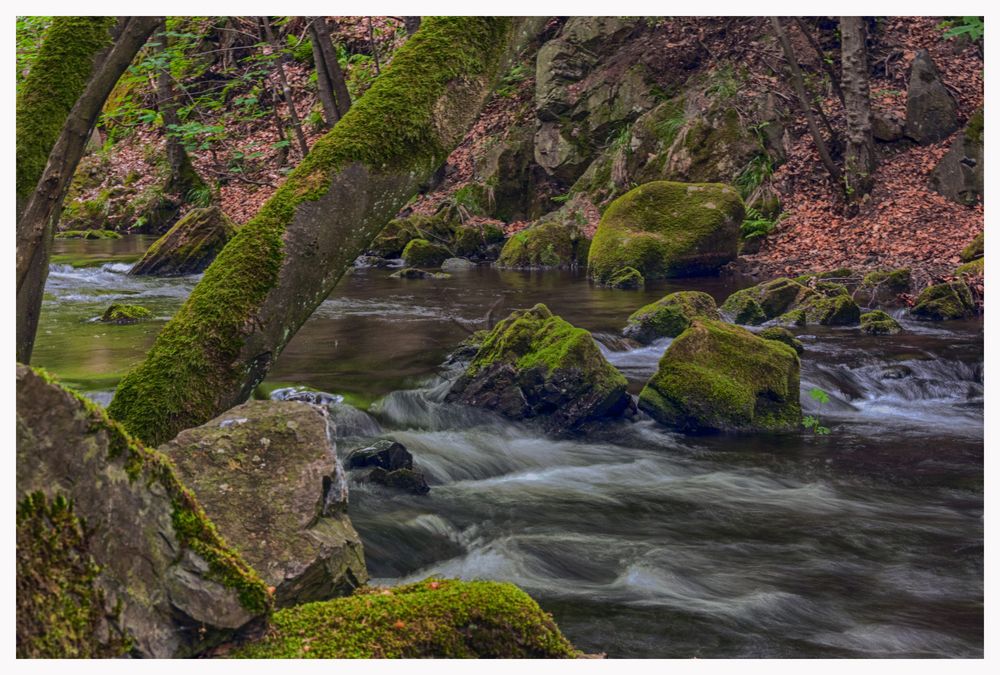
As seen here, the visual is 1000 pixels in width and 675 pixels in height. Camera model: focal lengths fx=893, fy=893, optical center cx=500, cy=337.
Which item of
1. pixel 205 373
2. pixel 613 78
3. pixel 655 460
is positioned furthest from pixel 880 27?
pixel 205 373

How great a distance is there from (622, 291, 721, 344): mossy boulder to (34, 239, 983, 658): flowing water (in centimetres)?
30

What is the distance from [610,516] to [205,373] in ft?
12.4

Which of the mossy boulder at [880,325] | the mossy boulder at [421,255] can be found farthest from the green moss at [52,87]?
the mossy boulder at [421,255]

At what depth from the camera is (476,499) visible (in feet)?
23.9

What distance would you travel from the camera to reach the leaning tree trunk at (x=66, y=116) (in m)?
3.42

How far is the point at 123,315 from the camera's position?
42.0 feet

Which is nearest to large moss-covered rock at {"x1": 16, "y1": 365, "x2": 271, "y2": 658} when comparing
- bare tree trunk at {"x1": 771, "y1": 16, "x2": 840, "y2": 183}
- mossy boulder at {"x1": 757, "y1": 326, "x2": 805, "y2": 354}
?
mossy boulder at {"x1": 757, "y1": 326, "x2": 805, "y2": 354}

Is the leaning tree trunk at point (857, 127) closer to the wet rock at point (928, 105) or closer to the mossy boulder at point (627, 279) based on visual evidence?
the wet rock at point (928, 105)

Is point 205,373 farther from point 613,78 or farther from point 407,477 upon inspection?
point 613,78

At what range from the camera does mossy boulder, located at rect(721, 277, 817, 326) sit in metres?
13.1

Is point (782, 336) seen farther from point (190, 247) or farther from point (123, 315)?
point (190, 247)

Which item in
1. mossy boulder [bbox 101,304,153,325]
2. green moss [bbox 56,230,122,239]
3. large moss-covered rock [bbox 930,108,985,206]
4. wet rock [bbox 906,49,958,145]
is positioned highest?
wet rock [bbox 906,49,958,145]

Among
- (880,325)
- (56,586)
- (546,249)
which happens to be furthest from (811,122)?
(56,586)

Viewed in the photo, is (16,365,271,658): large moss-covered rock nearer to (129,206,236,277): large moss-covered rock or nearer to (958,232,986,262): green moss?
(958,232,986,262): green moss
